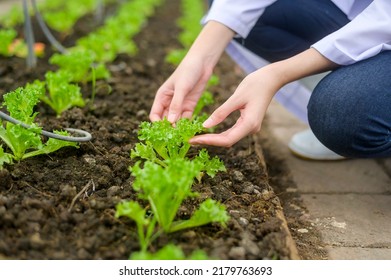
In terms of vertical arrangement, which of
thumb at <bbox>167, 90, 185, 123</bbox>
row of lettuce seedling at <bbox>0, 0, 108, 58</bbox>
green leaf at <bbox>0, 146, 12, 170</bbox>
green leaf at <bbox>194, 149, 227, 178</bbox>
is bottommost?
Result: row of lettuce seedling at <bbox>0, 0, 108, 58</bbox>

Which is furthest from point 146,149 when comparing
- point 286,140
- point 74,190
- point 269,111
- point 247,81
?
point 269,111

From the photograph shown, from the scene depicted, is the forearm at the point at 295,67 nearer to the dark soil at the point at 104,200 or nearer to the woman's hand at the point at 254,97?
the woman's hand at the point at 254,97

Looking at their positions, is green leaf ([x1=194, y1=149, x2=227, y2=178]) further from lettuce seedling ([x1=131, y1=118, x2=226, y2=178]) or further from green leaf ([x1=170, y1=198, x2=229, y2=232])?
green leaf ([x1=170, y1=198, x2=229, y2=232])

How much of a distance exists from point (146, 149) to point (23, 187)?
516mm

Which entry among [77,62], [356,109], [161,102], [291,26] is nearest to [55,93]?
[77,62]

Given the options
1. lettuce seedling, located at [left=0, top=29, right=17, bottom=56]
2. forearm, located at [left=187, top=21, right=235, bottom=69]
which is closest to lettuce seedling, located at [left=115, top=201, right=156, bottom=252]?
forearm, located at [left=187, top=21, right=235, bottom=69]

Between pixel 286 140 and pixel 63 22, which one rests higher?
pixel 286 140

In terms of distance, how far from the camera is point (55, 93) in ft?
9.71

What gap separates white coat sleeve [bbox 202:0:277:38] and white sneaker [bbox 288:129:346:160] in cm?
77

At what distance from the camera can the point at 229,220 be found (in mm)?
2031

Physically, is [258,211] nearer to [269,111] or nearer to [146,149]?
[146,149]

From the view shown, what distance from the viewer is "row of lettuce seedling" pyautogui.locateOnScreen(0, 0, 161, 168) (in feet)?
7.25

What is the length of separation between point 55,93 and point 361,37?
1.62 meters

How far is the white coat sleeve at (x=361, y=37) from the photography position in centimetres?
226
